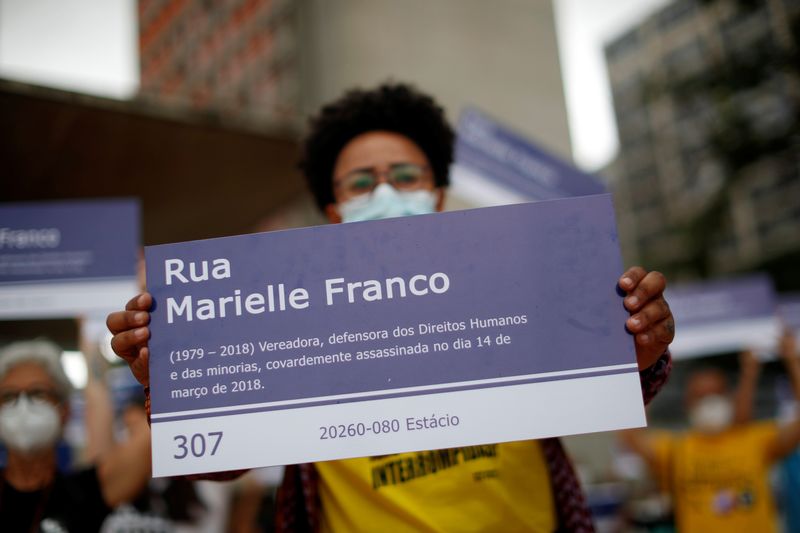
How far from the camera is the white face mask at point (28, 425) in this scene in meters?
2.32

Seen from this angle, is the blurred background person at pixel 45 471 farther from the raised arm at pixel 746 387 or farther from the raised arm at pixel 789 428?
the raised arm at pixel 746 387

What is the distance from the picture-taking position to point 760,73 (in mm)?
13523

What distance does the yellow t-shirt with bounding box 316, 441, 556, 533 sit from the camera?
1.60 metres

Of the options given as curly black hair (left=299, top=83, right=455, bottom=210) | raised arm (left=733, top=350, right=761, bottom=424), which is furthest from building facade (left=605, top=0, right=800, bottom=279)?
curly black hair (left=299, top=83, right=455, bottom=210)

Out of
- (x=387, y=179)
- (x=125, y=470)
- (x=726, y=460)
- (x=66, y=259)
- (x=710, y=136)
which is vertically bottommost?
(x=726, y=460)

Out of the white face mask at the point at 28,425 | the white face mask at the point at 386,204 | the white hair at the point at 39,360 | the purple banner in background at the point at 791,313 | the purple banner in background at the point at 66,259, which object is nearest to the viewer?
the white face mask at the point at 386,204

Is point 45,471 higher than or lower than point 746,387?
lower

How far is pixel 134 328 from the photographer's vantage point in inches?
56.1

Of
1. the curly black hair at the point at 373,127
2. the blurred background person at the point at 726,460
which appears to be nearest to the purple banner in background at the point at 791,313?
the blurred background person at the point at 726,460

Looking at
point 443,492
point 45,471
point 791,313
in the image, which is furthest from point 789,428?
point 45,471

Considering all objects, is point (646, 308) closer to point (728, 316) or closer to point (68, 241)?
point (68, 241)

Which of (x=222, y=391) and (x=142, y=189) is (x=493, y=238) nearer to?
(x=222, y=391)

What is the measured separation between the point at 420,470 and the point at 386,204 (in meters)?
0.69

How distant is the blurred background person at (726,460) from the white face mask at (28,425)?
3.33 m
